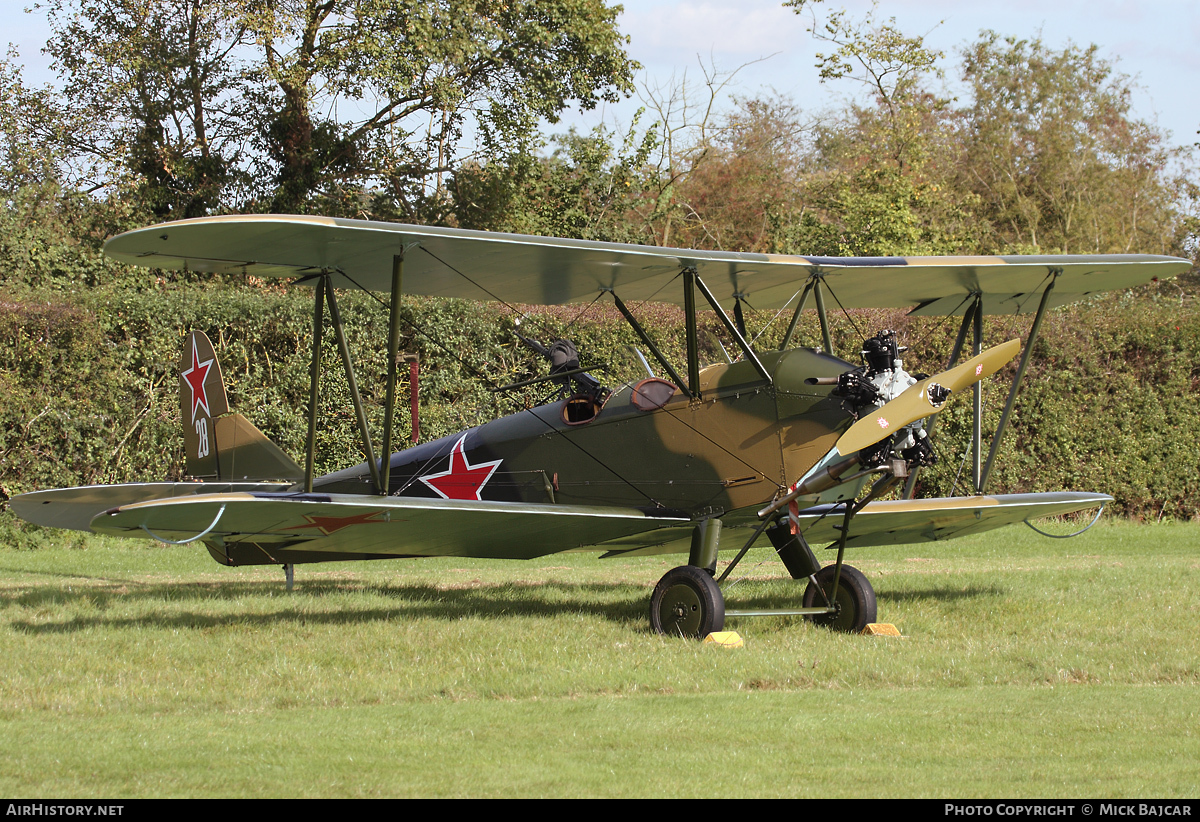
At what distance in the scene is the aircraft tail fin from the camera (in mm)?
9477

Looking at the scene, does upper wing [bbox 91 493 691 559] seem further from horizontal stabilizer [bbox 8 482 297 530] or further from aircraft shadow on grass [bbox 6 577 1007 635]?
horizontal stabilizer [bbox 8 482 297 530]

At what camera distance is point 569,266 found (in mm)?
7590

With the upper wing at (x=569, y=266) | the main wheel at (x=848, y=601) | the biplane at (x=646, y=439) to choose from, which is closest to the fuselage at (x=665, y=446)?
the biplane at (x=646, y=439)

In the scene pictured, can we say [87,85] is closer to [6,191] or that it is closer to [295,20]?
[6,191]

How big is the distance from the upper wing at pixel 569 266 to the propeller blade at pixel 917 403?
1290 mm

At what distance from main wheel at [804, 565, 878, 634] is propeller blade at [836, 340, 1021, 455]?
157 centimetres

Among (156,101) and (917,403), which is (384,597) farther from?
(156,101)

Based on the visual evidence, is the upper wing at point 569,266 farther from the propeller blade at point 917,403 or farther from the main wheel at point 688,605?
the main wheel at point 688,605

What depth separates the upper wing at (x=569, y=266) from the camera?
658 centimetres

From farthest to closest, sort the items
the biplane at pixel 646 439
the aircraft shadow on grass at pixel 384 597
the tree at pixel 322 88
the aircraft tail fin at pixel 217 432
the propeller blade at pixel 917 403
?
the tree at pixel 322 88, the aircraft tail fin at pixel 217 432, the aircraft shadow on grass at pixel 384 597, the biplane at pixel 646 439, the propeller blade at pixel 917 403

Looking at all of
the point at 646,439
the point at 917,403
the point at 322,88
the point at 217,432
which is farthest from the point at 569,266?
the point at 322,88

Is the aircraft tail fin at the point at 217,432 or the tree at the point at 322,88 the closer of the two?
the aircraft tail fin at the point at 217,432

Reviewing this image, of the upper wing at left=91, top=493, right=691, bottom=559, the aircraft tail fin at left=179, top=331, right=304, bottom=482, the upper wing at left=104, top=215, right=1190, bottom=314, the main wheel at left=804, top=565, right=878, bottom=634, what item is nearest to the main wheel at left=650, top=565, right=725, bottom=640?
the upper wing at left=91, top=493, right=691, bottom=559

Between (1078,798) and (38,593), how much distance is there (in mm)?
8514
